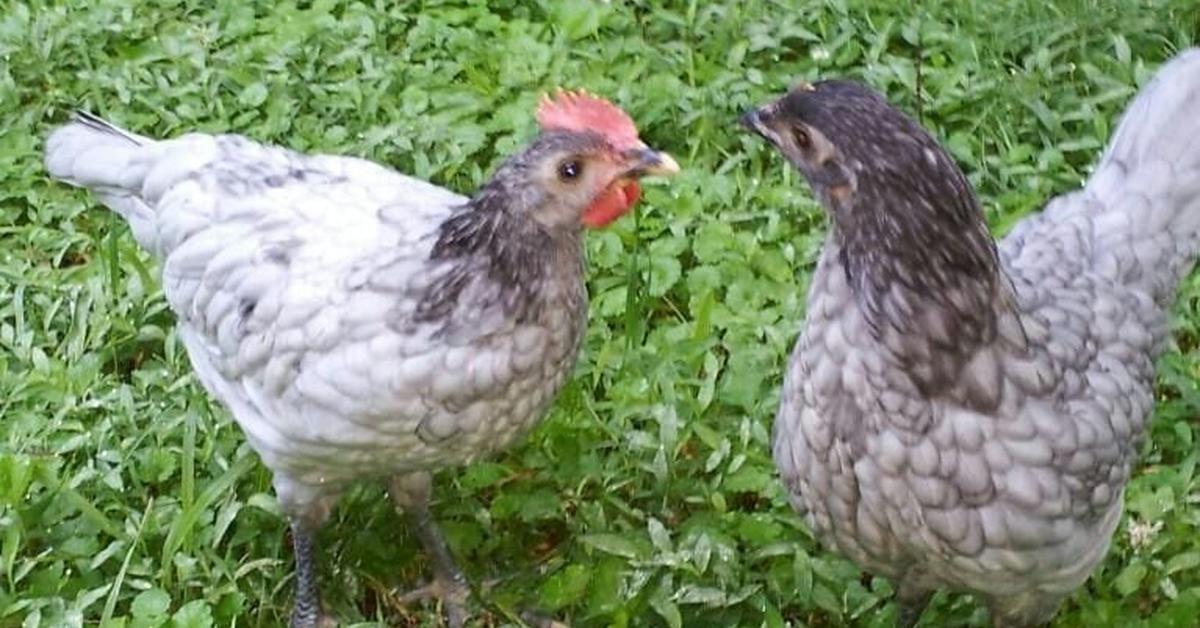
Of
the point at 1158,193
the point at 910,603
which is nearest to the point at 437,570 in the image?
the point at 910,603

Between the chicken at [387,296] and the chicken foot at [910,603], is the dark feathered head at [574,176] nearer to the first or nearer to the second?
the chicken at [387,296]

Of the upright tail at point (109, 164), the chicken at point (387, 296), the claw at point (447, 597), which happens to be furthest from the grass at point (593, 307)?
the upright tail at point (109, 164)

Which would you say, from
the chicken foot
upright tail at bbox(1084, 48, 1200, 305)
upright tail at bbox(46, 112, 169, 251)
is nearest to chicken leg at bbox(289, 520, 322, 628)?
upright tail at bbox(46, 112, 169, 251)

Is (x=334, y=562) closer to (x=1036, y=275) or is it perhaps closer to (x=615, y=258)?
(x=615, y=258)

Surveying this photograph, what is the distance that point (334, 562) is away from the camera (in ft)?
12.4

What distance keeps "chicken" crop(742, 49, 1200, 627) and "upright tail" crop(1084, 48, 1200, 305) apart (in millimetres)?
25

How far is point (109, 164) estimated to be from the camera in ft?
12.2

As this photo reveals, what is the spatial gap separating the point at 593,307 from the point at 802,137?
166cm

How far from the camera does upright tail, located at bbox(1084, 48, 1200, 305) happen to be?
125 inches

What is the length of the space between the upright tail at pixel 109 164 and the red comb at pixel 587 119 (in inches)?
38.6

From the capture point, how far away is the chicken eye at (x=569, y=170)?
10.1ft

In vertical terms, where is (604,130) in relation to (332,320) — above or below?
above

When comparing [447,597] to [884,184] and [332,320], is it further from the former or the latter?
[884,184]

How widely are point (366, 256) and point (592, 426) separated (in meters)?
0.99
